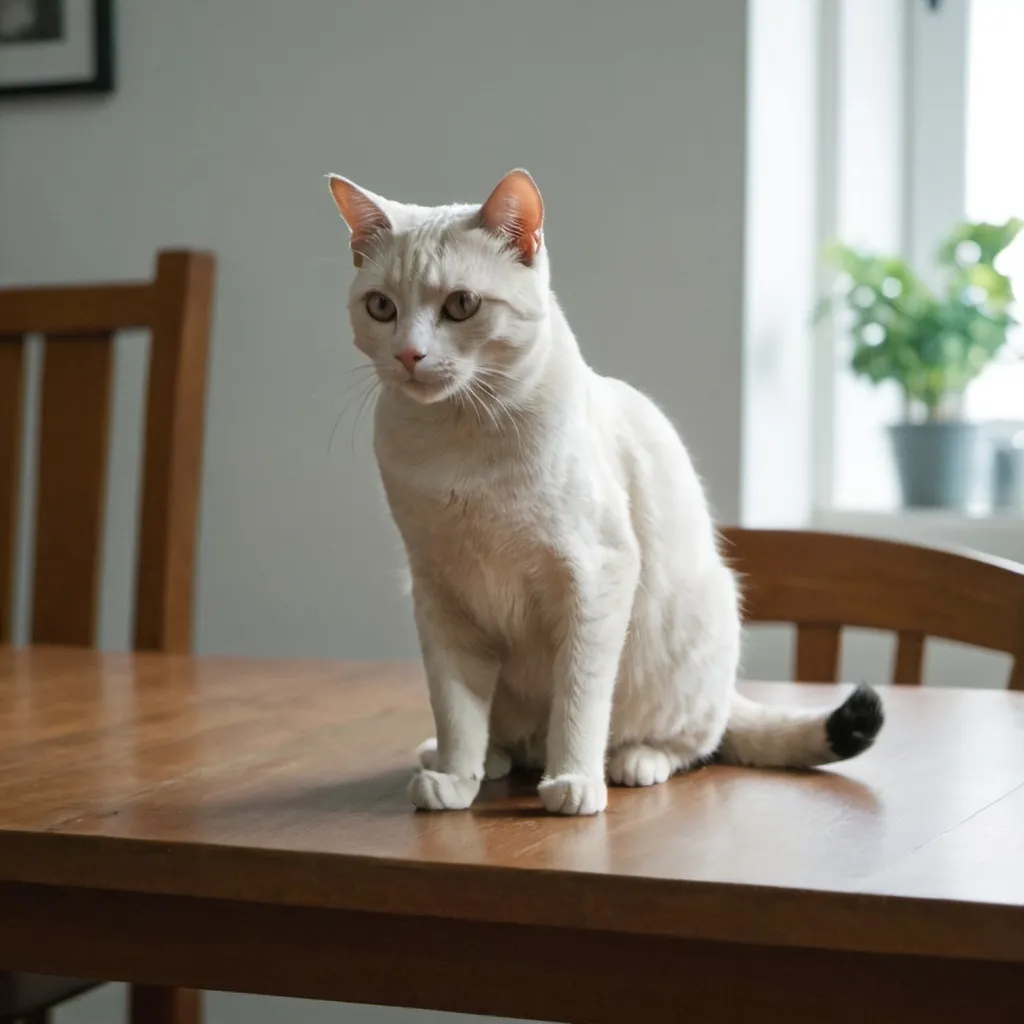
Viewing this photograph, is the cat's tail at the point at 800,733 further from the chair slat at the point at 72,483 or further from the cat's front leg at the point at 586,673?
the chair slat at the point at 72,483

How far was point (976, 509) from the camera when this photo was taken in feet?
6.86

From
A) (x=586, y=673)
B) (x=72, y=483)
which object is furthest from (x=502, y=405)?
(x=72, y=483)

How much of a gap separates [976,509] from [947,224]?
1.57 feet

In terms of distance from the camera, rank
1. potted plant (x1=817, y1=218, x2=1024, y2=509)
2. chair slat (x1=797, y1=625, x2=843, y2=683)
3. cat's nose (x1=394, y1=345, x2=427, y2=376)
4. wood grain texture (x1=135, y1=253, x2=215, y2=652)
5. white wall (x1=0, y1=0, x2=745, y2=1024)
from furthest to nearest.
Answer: potted plant (x1=817, y1=218, x2=1024, y2=509) → white wall (x1=0, y1=0, x2=745, y2=1024) → wood grain texture (x1=135, y1=253, x2=215, y2=652) → chair slat (x1=797, y1=625, x2=843, y2=683) → cat's nose (x1=394, y1=345, x2=427, y2=376)

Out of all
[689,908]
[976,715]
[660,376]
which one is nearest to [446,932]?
[689,908]

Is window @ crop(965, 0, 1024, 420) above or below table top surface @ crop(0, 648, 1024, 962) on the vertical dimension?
→ above

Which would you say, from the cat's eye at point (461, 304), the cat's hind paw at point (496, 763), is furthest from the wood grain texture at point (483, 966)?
the cat's eye at point (461, 304)

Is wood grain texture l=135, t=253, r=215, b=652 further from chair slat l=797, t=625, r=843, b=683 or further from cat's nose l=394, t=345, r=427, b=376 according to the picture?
cat's nose l=394, t=345, r=427, b=376

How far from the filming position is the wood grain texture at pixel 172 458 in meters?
1.61

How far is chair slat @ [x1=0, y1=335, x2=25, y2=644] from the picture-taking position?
1704 millimetres

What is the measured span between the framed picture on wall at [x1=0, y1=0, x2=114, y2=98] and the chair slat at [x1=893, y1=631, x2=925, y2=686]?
4.90 ft

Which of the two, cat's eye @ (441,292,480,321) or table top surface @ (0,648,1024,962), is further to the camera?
cat's eye @ (441,292,480,321)

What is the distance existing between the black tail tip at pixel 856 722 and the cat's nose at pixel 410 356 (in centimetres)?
36

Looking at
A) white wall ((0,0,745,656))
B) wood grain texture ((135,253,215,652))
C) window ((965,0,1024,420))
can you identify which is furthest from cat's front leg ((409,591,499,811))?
window ((965,0,1024,420))
